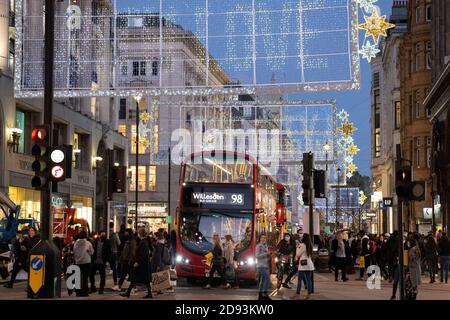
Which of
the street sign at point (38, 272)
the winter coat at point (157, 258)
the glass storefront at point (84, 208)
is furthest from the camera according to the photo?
the glass storefront at point (84, 208)

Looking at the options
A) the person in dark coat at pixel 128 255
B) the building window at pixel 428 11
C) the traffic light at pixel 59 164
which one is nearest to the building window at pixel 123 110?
the building window at pixel 428 11

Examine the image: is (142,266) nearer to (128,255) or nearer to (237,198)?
(128,255)

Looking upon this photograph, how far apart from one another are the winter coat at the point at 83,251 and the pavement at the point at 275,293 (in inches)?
40.2

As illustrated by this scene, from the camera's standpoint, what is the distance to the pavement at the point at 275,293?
23578mm

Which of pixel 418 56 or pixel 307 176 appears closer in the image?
pixel 307 176

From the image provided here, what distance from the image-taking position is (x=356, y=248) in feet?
129

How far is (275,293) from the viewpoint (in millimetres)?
26344

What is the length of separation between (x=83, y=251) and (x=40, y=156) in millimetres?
4403

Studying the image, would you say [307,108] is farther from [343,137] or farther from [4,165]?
[4,165]

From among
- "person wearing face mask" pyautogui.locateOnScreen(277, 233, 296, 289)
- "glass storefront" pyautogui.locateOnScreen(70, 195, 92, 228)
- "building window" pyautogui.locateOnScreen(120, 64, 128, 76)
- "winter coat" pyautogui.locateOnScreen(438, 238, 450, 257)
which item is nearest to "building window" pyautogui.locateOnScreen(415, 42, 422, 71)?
"glass storefront" pyautogui.locateOnScreen(70, 195, 92, 228)

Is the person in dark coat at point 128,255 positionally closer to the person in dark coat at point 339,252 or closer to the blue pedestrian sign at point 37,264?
the blue pedestrian sign at point 37,264

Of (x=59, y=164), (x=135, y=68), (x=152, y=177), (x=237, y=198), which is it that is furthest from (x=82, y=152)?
(x=59, y=164)
